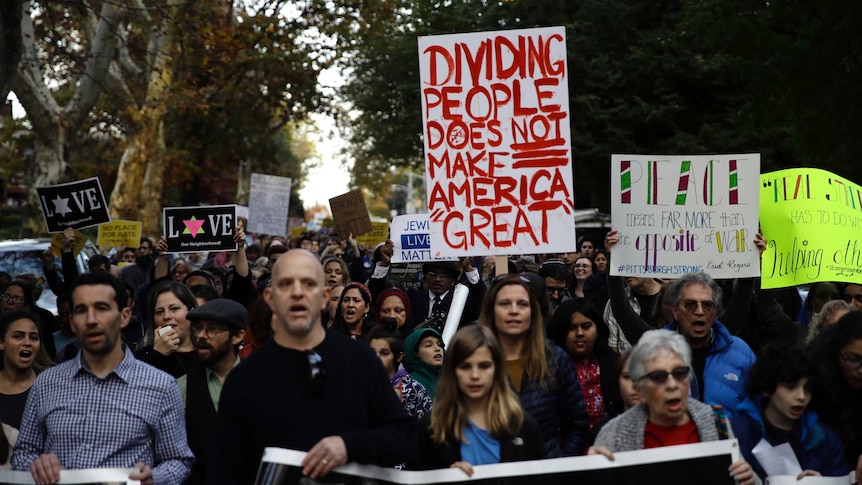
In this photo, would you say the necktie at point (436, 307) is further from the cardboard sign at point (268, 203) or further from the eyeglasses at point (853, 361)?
the cardboard sign at point (268, 203)

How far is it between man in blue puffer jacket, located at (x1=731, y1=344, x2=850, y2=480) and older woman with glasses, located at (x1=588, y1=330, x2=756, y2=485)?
412mm

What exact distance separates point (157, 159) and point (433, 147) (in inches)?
928

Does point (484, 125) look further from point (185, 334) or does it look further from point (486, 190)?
point (185, 334)

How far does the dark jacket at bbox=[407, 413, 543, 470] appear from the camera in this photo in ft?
15.7

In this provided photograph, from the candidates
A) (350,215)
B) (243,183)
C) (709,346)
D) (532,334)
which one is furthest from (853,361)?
(243,183)

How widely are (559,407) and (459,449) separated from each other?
987mm

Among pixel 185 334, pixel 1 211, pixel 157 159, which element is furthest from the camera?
pixel 1 211

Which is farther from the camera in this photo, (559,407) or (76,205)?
(76,205)

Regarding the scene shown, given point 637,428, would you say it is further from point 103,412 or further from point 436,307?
point 436,307

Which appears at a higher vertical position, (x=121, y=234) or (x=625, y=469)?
(x=121, y=234)

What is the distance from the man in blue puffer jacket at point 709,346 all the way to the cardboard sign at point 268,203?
1548 centimetres

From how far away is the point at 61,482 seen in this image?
4.61 m

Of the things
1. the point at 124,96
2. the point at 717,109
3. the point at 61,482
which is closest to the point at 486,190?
the point at 61,482

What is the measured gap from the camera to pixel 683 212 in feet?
27.1
